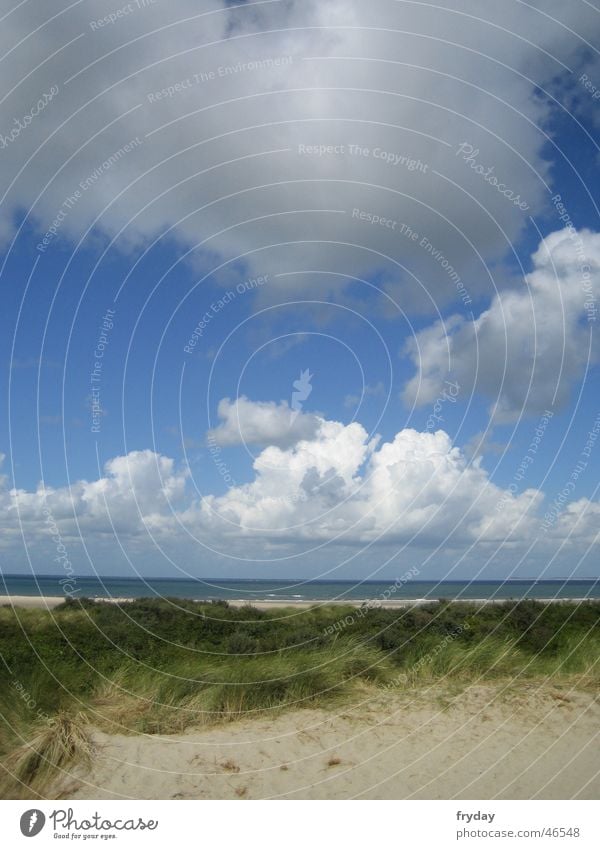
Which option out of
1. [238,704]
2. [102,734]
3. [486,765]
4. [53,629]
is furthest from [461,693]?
[53,629]

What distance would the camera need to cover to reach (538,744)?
30.1 ft

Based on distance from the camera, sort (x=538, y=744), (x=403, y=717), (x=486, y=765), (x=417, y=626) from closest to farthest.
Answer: (x=486, y=765) < (x=538, y=744) < (x=403, y=717) < (x=417, y=626)

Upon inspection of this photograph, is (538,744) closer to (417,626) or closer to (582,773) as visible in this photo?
(582,773)

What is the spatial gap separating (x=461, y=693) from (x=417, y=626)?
4832 mm

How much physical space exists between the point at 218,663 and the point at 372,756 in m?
4.99

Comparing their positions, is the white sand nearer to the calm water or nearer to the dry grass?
the dry grass
